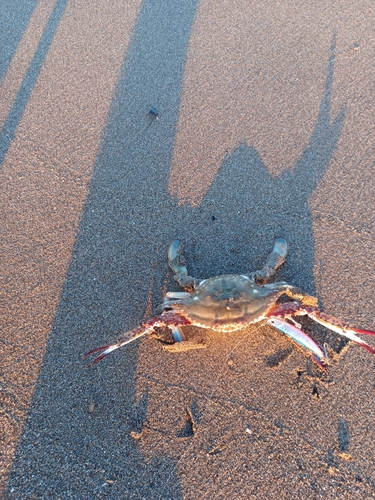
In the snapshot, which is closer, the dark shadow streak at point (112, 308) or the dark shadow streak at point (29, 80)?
the dark shadow streak at point (112, 308)

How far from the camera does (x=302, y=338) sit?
9.66ft

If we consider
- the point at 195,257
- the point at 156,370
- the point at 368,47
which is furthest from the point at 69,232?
the point at 368,47

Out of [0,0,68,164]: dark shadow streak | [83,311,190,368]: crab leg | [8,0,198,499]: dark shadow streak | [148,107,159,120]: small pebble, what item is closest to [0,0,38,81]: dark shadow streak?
[0,0,68,164]: dark shadow streak

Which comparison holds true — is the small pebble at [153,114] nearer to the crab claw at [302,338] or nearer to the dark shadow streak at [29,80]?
the dark shadow streak at [29,80]

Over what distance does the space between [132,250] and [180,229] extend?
0.43 m

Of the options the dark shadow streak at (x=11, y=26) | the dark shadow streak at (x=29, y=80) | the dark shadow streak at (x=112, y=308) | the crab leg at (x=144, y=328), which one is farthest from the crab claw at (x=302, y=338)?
the dark shadow streak at (x=11, y=26)

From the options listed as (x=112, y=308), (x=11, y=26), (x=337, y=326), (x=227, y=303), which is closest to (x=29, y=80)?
(x=11, y=26)

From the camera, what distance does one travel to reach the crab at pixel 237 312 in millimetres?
2811

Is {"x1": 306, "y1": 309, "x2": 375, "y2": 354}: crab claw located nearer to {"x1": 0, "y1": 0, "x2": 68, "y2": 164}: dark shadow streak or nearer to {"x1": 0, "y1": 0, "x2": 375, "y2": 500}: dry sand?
{"x1": 0, "y1": 0, "x2": 375, "y2": 500}: dry sand

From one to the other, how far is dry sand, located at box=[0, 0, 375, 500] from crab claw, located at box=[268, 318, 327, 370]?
9 cm

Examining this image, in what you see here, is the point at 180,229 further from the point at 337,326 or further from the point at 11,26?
the point at 11,26

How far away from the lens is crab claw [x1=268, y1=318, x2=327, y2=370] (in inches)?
116

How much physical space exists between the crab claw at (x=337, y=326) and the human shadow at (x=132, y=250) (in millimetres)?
440

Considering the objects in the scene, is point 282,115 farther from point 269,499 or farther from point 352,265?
point 269,499
